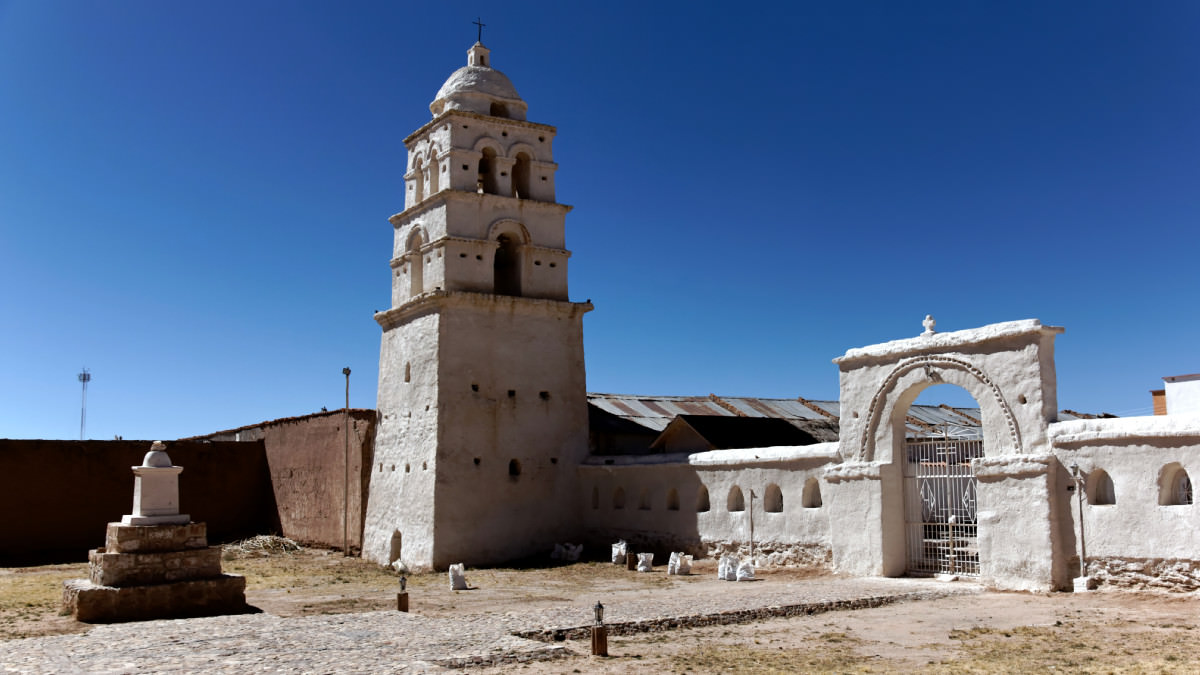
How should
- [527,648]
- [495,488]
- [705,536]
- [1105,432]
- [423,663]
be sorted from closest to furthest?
[423,663] → [527,648] → [1105,432] → [705,536] → [495,488]

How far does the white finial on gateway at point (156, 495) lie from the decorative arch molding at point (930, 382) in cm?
1091

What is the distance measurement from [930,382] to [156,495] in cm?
1210

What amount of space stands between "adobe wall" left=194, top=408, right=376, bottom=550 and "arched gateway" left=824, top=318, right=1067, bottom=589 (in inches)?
470

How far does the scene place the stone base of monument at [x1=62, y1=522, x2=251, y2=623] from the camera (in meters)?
13.2

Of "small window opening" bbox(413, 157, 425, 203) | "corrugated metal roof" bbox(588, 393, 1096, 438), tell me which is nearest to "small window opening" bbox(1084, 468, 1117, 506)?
"corrugated metal roof" bbox(588, 393, 1096, 438)

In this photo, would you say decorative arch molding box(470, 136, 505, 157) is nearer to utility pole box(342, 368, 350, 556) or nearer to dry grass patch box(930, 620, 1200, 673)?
utility pole box(342, 368, 350, 556)

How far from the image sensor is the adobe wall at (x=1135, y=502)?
12672mm

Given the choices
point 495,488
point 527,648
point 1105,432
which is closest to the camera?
point 527,648

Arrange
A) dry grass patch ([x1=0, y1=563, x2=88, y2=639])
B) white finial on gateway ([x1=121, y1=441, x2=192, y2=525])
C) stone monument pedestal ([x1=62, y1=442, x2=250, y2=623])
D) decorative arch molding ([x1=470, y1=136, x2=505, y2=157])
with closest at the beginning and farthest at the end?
dry grass patch ([x1=0, y1=563, x2=88, y2=639]) < stone monument pedestal ([x1=62, y1=442, x2=250, y2=623]) < white finial on gateway ([x1=121, y1=441, x2=192, y2=525]) < decorative arch molding ([x1=470, y1=136, x2=505, y2=157])

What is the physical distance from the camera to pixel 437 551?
2064cm

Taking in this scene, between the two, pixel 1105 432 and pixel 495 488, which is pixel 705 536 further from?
pixel 1105 432

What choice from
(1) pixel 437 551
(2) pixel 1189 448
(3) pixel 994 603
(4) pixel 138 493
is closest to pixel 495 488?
(1) pixel 437 551

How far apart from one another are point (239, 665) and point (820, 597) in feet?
25.5

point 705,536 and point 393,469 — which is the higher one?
point 393,469
